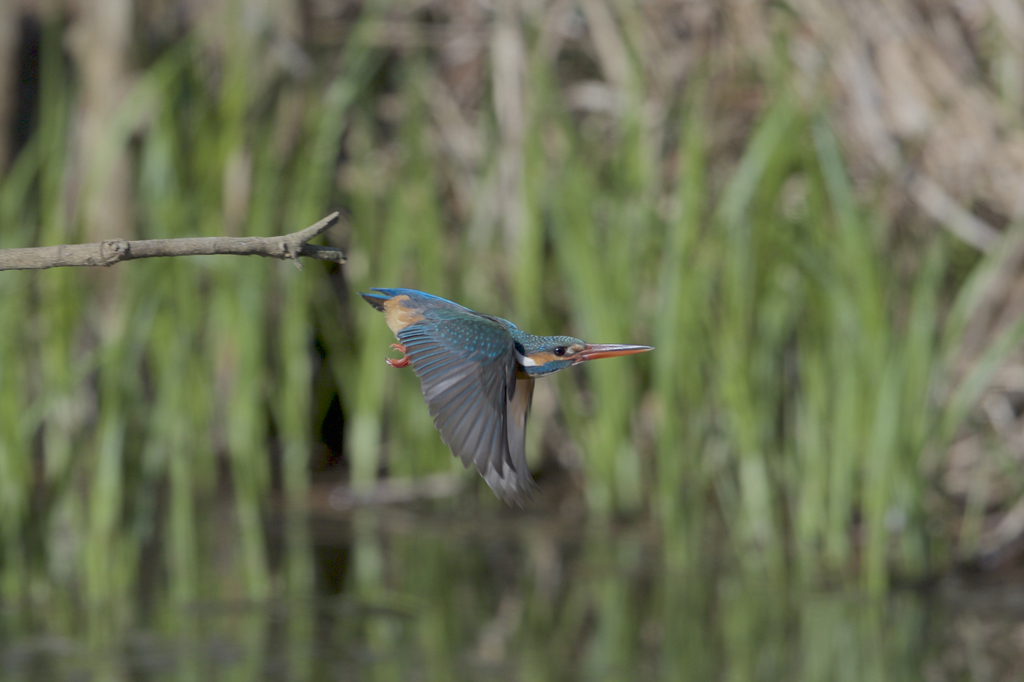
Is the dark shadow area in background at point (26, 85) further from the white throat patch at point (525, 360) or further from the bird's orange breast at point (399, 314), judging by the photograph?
the white throat patch at point (525, 360)

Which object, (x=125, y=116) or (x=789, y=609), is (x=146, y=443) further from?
(x=789, y=609)

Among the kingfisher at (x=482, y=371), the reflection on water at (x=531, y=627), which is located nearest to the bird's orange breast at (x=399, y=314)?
the kingfisher at (x=482, y=371)

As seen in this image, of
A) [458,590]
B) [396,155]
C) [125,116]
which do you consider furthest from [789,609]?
[125,116]

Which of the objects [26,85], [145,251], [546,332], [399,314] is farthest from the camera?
[26,85]

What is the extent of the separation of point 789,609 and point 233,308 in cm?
193

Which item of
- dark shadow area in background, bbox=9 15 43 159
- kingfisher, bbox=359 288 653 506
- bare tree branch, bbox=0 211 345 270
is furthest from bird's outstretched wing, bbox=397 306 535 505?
dark shadow area in background, bbox=9 15 43 159

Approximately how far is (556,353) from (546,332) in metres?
2.71

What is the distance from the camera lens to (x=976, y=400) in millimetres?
3852

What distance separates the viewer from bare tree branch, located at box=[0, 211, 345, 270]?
35.8 inches

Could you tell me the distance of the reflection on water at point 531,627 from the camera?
2.87 m

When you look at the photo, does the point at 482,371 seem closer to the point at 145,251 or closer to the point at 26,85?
the point at 145,251

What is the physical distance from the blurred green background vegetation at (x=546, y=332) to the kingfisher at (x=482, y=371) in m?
1.81

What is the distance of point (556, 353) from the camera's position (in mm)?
1153

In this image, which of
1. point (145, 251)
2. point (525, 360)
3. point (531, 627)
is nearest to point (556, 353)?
point (525, 360)
